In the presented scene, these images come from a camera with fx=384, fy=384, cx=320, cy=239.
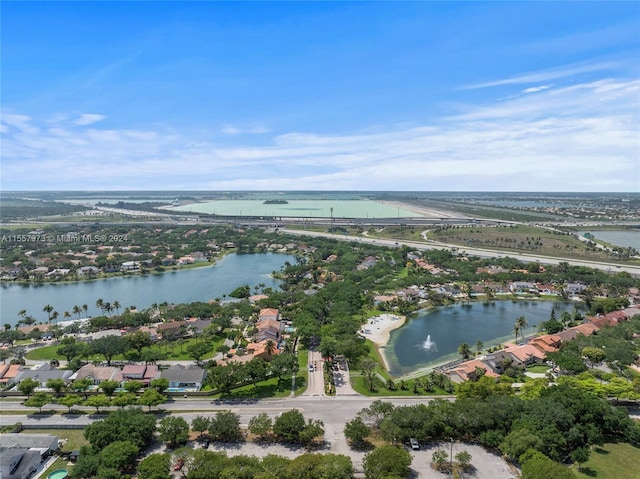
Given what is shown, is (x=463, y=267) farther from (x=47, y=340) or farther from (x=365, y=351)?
(x=47, y=340)

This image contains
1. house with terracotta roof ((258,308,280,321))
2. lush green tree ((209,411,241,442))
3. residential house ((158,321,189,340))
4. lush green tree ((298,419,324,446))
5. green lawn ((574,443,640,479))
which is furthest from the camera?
house with terracotta roof ((258,308,280,321))

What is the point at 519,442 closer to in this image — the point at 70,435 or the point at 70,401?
the point at 70,435

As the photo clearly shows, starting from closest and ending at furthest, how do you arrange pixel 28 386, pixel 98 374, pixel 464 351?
pixel 28 386 → pixel 98 374 → pixel 464 351

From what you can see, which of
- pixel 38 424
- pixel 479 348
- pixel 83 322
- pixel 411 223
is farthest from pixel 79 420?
pixel 411 223

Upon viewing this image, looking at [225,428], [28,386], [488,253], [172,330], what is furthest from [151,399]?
[488,253]

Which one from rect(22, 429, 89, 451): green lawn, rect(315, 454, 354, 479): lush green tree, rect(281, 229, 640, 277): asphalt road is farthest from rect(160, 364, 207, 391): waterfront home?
rect(281, 229, 640, 277): asphalt road

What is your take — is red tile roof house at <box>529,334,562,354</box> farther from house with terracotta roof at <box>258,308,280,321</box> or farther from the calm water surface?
the calm water surface
